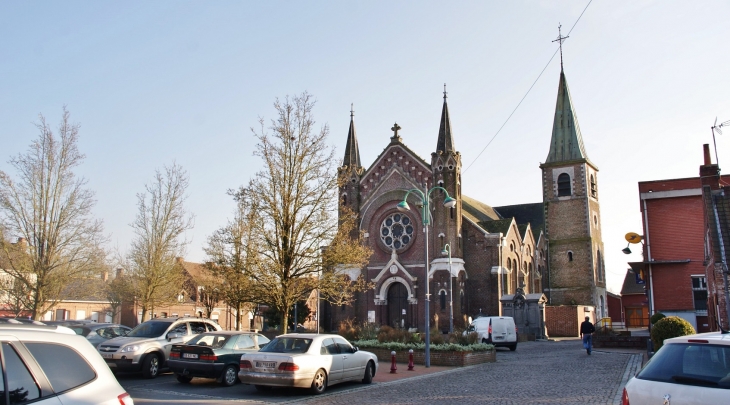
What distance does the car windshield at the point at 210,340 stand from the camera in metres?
15.1

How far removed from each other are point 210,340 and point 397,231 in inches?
1203

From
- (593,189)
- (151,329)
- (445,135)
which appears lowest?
(151,329)

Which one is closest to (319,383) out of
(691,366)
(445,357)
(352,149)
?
(445,357)

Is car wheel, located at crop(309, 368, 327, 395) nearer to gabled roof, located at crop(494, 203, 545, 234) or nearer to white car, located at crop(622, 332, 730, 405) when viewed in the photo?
white car, located at crop(622, 332, 730, 405)

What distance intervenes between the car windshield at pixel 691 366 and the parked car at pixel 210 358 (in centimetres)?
1059

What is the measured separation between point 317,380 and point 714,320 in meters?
17.3

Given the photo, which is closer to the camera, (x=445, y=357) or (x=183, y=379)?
(x=183, y=379)

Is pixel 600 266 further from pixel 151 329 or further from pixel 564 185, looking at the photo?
pixel 151 329

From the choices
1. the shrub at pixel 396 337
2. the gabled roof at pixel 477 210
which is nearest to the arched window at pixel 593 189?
the gabled roof at pixel 477 210

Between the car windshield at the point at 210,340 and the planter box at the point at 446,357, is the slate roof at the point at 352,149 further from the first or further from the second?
the car windshield at the point at 210,340

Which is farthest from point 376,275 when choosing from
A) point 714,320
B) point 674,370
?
point 674,370

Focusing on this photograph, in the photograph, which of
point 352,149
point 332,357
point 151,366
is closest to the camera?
point 332,357

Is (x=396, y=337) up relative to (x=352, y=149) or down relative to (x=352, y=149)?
down

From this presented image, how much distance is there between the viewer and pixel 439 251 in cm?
4266
